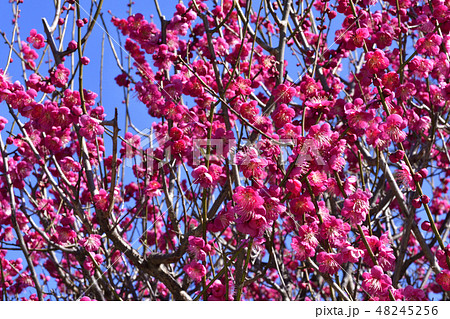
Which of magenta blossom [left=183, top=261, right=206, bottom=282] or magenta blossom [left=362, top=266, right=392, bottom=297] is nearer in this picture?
magenta blossom [left=362, top=266, right=392, bottom=297]

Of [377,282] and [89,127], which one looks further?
[89,127]

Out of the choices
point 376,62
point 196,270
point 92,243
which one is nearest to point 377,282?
point 196,270

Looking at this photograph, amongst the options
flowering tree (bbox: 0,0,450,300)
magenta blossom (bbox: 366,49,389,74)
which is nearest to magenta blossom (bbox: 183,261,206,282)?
flowering tree (bbox: 0,0,450,300)

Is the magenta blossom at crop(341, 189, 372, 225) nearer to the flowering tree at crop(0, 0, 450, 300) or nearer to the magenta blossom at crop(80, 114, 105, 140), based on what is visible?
the flowering tree at crop(0, 0, 450, 300)

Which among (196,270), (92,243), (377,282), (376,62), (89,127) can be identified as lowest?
(377,282)

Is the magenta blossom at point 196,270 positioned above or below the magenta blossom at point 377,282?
above

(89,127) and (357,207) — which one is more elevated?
(89,127)

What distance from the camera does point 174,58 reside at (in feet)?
9.68

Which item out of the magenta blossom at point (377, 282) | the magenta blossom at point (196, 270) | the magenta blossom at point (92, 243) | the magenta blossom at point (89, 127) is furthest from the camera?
the magenta blossom at point (92, 243)

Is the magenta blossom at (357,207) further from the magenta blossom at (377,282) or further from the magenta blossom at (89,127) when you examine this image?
the magenta blossom at (89,127)

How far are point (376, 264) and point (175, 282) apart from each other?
46.9 inches

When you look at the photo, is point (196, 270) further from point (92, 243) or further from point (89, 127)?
point (89, 127)

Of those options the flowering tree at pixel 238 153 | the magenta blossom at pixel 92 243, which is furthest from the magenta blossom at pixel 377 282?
the magenta blossom at pixel 92 243

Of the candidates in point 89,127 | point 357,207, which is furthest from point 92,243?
point 357,207
